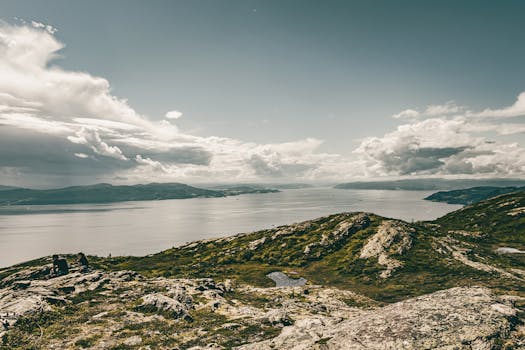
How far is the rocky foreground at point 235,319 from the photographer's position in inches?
824

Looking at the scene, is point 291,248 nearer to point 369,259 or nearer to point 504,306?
point 369,259

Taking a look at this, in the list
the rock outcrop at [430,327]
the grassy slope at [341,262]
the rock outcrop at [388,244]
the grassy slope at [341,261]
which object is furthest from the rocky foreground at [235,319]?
the rock outcrop at [388,244]

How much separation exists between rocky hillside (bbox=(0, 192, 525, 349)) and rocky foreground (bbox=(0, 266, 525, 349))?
128 millimetres

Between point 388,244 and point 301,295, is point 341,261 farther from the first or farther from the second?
point 301,295

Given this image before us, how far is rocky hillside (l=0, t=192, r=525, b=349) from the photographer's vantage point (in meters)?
22.2

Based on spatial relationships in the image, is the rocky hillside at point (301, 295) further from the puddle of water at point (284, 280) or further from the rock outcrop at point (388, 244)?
the puddle of water at point (284, 280)

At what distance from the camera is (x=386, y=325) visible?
22.0m

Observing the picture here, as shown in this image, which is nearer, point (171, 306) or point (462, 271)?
point (171, 306)

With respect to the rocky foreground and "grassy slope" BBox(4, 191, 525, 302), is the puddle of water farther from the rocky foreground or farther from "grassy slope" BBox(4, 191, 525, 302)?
the rocky foreground

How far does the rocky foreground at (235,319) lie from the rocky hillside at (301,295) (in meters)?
0.13

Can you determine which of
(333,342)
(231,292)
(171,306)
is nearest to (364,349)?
(333,342)

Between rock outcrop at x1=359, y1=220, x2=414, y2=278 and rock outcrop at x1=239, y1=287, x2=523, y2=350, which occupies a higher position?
rock outcrop at x1=239, y1=287, x2=523, y2=350

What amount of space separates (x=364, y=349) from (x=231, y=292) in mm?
55659

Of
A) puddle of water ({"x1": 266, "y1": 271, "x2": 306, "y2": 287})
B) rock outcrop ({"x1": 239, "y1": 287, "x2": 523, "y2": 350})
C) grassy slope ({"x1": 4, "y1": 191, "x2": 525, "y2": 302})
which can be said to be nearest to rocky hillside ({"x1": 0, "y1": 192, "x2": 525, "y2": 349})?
rock outcrop ({"x1": 239, "y1": 287, "x2": 523, "y2": 350})
